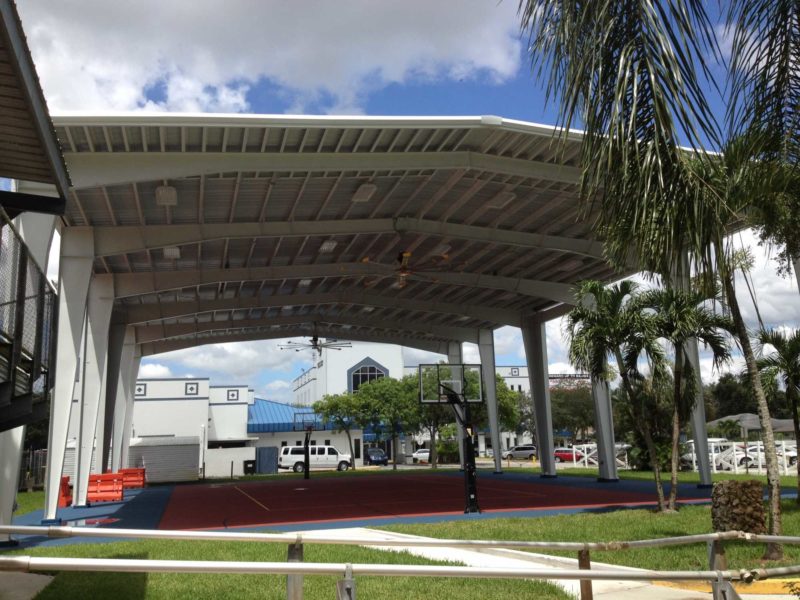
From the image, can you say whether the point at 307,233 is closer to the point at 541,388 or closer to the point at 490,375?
the point at 541,388

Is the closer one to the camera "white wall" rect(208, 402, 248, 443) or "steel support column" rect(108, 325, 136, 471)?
"steel support column" rect(108, 325, 136, 471)

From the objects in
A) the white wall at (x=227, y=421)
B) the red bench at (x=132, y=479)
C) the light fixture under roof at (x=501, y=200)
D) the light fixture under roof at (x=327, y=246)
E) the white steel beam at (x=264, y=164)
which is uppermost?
the light fixture under roof at (x=327, y=246)

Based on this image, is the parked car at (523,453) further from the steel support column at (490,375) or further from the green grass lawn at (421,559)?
the green grass lawn at (421,559)

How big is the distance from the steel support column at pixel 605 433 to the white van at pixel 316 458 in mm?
28128

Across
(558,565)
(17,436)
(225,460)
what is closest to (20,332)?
(558,565)

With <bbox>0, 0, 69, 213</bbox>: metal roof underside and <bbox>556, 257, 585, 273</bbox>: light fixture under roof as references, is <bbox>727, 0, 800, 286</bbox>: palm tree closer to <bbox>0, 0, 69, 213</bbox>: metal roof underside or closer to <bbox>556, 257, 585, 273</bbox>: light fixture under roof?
<bbox>0, 0, 69, 213</bbox>: metal roof underside

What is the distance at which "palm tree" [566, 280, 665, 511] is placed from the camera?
59.9 ft

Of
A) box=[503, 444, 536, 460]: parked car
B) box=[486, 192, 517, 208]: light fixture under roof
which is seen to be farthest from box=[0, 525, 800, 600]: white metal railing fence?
box=[503, 444, 536, 460]: parked car

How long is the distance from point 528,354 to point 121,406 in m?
21.1

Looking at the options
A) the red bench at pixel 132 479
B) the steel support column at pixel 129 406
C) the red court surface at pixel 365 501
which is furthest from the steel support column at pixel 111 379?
the steel support column at pixel 129 406

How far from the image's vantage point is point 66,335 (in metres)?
20.8

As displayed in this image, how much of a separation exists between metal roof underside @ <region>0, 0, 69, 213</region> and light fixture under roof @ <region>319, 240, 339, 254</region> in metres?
19.6

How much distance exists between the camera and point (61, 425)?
20.2 m

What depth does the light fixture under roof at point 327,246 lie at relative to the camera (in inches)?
1082
